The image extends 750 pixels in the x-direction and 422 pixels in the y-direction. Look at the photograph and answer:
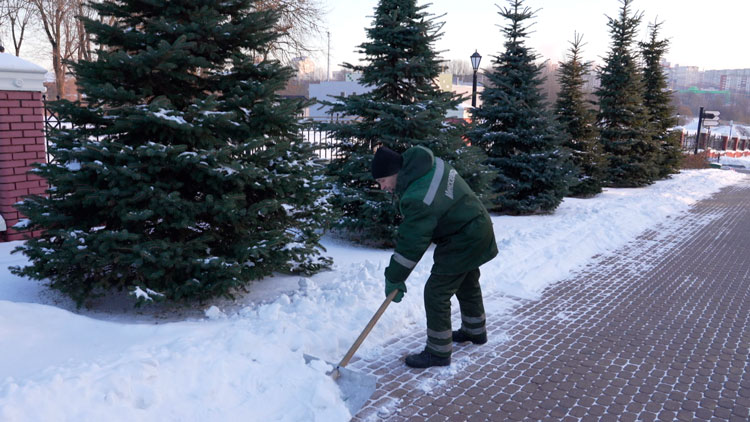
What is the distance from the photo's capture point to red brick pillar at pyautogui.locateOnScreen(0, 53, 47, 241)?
682 centimetres

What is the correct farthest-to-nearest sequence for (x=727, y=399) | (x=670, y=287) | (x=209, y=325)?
(x=670, y=287), (x=209, y=325), (x=727, y=399)

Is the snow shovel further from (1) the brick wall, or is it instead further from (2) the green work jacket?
(1) the brick wall

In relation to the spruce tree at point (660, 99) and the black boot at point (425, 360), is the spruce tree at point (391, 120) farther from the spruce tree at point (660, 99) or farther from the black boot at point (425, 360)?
the spruce tree at point (660, 99)

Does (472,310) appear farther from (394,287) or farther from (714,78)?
(714,78)

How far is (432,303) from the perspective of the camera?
14.7ft

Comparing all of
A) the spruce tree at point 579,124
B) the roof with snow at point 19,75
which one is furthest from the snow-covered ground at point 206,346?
the spruce tree at point 579,124

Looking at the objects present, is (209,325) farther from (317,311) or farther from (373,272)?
(373,272)

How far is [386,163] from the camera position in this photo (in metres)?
4.30

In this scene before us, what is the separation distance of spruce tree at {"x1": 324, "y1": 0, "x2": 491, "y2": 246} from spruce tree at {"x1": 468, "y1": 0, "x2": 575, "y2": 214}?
311 centimetres

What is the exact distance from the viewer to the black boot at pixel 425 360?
14.5 feet

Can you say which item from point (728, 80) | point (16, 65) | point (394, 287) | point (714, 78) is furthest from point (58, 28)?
point (714, 78)

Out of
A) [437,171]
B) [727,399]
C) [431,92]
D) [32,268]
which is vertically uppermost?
[431,92]

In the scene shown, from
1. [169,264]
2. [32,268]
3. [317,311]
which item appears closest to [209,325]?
[169,264]

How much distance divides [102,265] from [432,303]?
2.96 m
